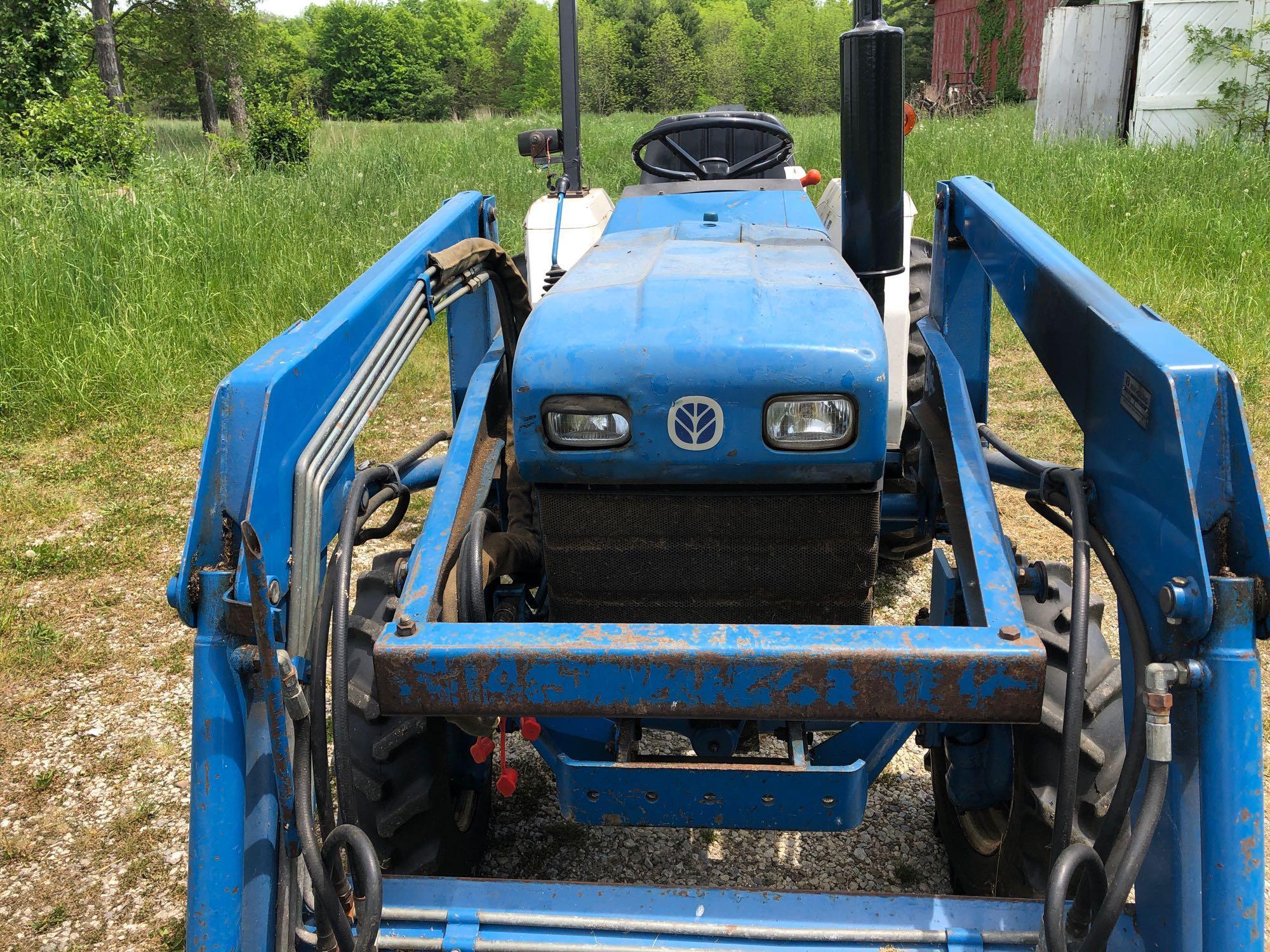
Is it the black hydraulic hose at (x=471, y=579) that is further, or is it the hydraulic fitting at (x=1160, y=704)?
the black hydraulic hose at (x=471, y=579)

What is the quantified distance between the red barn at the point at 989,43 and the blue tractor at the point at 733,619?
1883 centimetres

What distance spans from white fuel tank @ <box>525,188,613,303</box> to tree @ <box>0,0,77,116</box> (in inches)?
457

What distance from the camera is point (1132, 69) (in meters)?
11.7

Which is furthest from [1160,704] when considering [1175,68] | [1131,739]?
[1175,68]

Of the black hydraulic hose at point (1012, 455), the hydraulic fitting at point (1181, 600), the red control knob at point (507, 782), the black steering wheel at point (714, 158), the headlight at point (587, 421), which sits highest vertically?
the black steering wheel at point (714, 158)

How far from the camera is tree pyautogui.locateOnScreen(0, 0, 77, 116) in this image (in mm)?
13070

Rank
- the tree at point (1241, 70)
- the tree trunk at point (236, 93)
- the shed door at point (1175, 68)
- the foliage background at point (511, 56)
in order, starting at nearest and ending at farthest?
1. the tree at point (1241, 70)
2. the shed door at point (1175, 68)
3. the tree trunk at point (236, 93)
4. the foliage background at point (511, 56)

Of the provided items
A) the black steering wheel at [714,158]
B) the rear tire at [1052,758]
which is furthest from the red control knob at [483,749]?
the black steering wheel at [714,158]

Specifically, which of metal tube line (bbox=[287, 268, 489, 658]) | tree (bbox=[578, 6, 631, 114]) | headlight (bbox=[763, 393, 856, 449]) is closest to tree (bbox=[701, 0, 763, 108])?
tree (bbox=[578, 6, 631, 114])

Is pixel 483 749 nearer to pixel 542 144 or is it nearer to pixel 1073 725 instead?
pixel 1073 725

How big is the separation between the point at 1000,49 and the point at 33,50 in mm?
18760

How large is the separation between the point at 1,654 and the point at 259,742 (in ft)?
8.17

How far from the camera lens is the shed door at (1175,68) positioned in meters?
10.5

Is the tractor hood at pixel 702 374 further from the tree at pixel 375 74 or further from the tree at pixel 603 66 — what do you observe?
the tree at pixel 375 74
